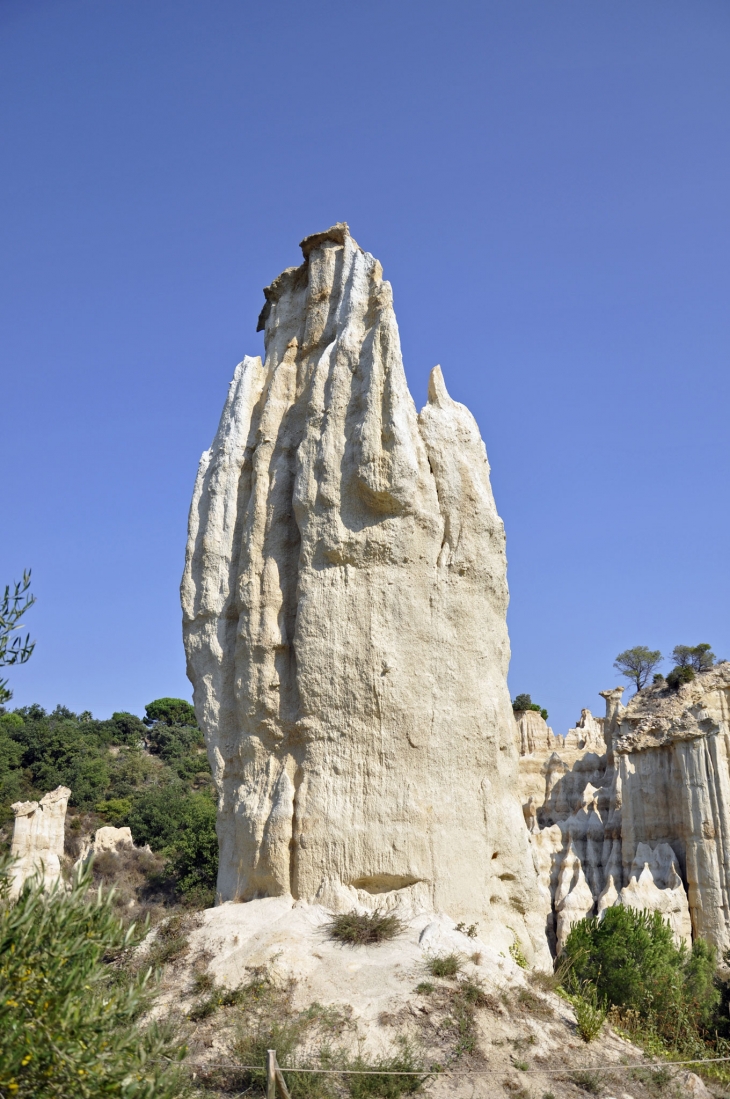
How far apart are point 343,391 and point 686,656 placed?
50.6 meters

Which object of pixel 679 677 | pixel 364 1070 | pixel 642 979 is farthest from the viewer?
pixel 679 677

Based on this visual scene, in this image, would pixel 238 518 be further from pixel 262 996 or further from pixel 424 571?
pixel 262 996

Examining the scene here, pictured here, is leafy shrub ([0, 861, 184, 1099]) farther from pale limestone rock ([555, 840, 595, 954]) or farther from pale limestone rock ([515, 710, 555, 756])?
pale limestone rock ([515, 710, 555, 756])

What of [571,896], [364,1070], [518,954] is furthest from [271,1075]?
[571,896]

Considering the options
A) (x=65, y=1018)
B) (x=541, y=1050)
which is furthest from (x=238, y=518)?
(x=65, y=1018)

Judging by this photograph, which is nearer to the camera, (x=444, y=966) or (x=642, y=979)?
(x=444, y=966)

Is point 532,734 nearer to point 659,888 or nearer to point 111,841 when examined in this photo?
point 659,888

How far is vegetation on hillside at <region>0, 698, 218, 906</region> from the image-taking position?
32.2 meters

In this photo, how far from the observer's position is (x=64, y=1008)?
5.79 metres

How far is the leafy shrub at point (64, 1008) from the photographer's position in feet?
18.5

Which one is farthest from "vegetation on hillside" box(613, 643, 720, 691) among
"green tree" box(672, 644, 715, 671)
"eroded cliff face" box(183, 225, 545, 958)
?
"eroded cliff face" box(183, 225, 545, 958)

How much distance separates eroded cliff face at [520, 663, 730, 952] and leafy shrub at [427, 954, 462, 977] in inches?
656

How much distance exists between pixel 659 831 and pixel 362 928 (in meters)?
22.0

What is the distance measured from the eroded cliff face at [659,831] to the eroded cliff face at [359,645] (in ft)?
51.2
